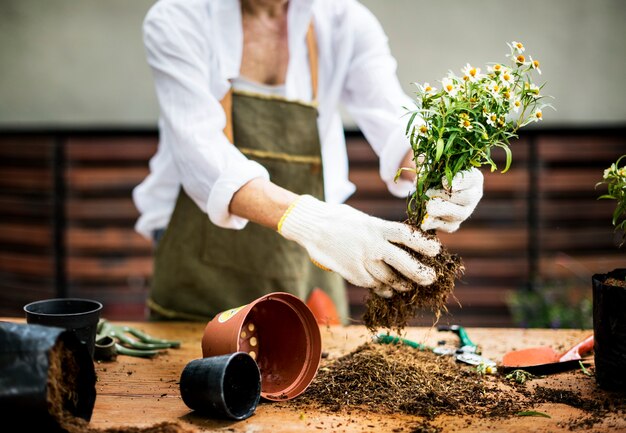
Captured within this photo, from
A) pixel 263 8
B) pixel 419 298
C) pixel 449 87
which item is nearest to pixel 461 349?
pixel 419 298

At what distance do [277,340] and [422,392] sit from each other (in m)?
0.44

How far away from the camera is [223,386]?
1.58m

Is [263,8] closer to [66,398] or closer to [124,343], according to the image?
[124,343]

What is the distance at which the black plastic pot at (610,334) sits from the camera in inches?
68.4

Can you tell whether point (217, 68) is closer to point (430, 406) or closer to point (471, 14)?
point (430, 406)

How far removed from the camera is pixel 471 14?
4.09 meters

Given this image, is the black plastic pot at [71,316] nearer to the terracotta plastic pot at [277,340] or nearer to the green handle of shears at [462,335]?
the terracotta plastic pot at [277,340]

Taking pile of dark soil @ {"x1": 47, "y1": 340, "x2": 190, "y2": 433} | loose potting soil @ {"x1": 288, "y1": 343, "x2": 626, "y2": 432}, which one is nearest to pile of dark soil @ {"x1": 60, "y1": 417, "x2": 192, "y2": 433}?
pile of dark soil @ {"x1": 47, "y1": 340, "x2": 190, "y2": 433}

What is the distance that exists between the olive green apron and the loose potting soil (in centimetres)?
70

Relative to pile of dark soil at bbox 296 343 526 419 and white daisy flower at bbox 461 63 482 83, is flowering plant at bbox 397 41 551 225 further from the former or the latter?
pile of dark soil at bbox 296 343 526 419

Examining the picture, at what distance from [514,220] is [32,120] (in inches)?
129

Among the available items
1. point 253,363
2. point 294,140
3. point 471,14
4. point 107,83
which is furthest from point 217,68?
point 471,14

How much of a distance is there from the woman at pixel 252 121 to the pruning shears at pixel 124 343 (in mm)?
382

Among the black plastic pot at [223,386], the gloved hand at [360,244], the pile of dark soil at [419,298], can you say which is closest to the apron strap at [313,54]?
the gloved hand at [360,244]
